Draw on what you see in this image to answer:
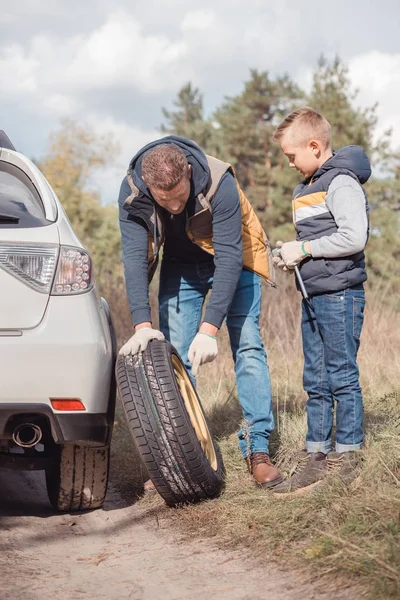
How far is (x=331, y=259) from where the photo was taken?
3900 millimetres

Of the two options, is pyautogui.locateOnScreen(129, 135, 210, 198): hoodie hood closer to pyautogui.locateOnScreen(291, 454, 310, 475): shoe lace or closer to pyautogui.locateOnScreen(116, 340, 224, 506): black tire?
pyautogui.locateOnScreen(116, 340, 224, 506): black tire

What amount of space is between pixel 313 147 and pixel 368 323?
5.04 metres

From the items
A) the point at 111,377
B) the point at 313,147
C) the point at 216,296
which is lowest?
the point at 111,377

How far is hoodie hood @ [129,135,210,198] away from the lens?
13.4ft

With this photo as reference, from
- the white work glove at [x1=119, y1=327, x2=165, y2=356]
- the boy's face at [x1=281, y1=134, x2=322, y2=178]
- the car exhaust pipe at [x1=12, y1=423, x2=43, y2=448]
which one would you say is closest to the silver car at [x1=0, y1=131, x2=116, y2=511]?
the car exhaust pipe at [x1=12, y1=423, x2=43, y2=448]

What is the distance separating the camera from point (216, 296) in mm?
4094

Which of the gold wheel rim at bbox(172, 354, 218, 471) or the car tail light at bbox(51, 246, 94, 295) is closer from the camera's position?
the car tail light at bbox(51, 246, 94, 295)

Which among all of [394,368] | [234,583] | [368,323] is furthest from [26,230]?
[368,323]

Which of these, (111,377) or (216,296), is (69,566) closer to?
(111,377)

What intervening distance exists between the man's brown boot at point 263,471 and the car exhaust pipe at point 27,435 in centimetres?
127

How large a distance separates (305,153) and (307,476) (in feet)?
5.60

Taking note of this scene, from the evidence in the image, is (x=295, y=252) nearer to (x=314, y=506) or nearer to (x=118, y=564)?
(x=314, y=506)

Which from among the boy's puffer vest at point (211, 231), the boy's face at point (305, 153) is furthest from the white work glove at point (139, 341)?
the boy's face at point (305, 153)

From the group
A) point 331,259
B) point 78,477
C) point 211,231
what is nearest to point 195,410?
point 78,477
